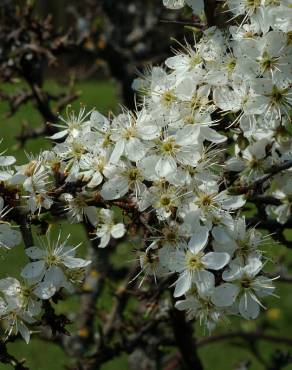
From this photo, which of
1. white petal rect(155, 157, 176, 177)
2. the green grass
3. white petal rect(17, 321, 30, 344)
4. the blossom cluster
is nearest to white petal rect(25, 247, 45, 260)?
the blossom cluster

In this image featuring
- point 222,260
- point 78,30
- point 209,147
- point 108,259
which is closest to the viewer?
point 222,260

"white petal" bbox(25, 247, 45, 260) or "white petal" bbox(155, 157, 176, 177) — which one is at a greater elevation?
"white petal" bbox(155, 157, 176, 177)

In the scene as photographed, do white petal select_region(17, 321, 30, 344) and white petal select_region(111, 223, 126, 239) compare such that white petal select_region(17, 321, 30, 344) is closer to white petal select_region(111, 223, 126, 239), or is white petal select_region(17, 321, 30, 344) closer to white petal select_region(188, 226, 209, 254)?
white petal select_region(111, 223, 126, 239)

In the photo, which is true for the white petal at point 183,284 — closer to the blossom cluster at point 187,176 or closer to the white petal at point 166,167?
the blossom cluster at point 187,176

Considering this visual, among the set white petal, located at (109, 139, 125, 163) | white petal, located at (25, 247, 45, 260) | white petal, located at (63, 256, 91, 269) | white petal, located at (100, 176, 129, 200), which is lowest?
white petal, located at (63, 256, 91, 269)

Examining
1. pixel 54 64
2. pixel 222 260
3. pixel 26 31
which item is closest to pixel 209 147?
pixel 222 260

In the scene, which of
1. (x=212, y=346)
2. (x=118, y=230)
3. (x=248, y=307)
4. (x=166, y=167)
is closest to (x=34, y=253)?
(x=118, y=230)

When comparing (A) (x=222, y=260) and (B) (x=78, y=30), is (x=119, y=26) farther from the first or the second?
(A) (x=222, y=260)

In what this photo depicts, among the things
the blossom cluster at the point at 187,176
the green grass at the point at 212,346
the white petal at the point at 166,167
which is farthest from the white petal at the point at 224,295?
the green grass at the point at 212,346
